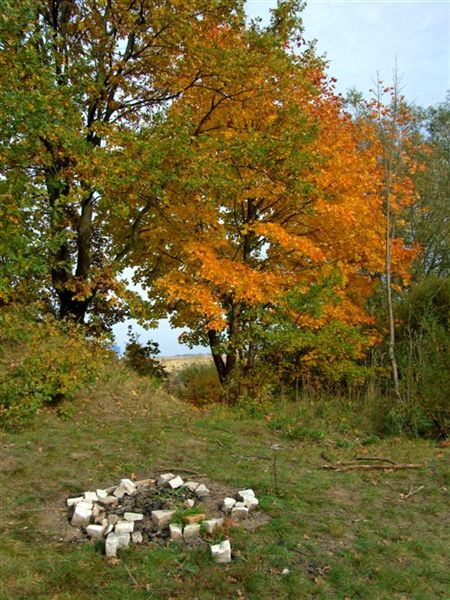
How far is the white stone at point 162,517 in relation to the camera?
177 inches

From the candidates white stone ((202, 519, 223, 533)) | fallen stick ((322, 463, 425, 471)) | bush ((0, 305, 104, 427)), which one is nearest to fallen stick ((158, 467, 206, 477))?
white stone ((202, 519, 223, 533))

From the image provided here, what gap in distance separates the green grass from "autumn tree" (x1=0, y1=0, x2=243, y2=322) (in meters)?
2.62

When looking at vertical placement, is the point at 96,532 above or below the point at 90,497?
below

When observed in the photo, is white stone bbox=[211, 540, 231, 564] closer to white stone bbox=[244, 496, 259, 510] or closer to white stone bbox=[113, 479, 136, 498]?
white stone bbox=[244, 496, 259, 510]

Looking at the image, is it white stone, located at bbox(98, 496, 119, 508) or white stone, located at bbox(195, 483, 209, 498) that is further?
white stone, located at bbox(195, 483, 209, 498)

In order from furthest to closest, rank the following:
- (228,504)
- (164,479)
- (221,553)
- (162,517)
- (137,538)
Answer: (164,479) < (228,504) < (162,517) < (137,538) < (221,553)

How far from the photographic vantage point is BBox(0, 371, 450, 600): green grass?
3.81 m

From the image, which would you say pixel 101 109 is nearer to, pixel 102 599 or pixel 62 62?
pixel 62 62

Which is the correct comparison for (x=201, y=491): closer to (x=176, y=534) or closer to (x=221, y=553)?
(x=176, y=534)

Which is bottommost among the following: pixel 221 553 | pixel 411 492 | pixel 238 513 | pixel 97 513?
pixel 411 492

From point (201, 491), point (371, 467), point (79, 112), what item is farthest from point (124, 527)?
point (79, 112)

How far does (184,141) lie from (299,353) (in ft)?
15.8

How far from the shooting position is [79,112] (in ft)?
31.9

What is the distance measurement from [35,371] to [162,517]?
148 inches
